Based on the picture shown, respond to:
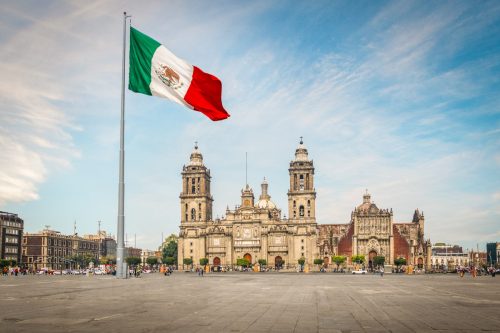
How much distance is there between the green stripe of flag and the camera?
22.6 m

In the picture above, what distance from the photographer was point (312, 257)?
4830 inches

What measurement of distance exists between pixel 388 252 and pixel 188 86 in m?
117

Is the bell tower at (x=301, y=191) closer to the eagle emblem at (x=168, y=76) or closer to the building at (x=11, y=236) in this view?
the building at (x=11, y=236)

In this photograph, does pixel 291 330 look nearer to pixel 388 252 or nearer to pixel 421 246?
pixel 388 252

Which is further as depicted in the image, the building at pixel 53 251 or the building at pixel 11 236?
the building at pixel 53 251

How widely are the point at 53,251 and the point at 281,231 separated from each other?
223 feet

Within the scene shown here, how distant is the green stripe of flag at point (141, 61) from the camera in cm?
2258

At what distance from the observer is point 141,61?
74.8 feet

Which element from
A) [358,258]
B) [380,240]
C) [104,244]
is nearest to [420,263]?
[380,240]

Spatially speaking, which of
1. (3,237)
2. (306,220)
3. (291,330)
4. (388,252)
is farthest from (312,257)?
(291,330)

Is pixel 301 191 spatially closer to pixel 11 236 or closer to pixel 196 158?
pixel 196 158

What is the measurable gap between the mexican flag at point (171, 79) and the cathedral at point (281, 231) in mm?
103128

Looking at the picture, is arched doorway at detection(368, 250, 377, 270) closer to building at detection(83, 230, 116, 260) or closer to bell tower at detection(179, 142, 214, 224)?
bell tower at detection(179, 142, 214, 224)

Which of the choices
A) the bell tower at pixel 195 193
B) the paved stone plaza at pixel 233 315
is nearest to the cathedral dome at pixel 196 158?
the bell tower at pixel 195 193
